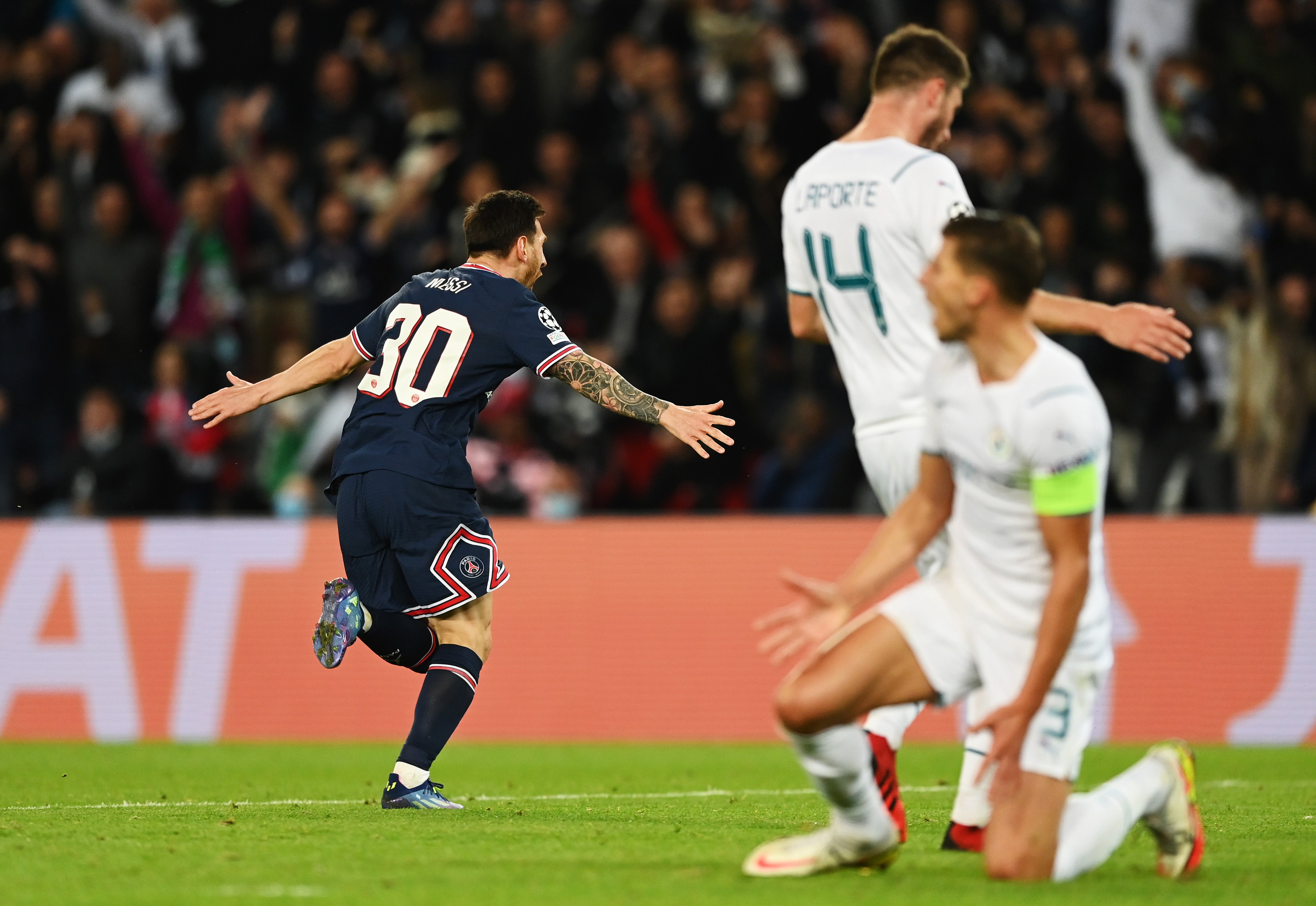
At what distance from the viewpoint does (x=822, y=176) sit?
6.04m

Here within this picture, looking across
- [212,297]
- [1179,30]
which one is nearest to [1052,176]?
[1179,30]

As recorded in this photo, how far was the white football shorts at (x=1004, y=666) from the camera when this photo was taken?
15.9 ft

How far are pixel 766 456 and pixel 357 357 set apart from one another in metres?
6.52

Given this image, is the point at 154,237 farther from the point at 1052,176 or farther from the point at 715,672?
the point at 1052,176

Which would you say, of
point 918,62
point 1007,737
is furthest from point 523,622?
point 1007,737

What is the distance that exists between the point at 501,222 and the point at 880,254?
1.77 m

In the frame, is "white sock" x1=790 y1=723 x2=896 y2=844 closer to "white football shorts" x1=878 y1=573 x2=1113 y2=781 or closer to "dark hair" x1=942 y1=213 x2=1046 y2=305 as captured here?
"white football shorts" x1=878 y1=573 x2=1113 y2=781

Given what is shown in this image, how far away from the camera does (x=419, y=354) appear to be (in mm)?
6738

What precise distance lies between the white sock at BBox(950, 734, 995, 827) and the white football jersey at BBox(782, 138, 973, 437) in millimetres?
1125

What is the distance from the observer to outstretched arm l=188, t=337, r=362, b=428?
6.88 meters

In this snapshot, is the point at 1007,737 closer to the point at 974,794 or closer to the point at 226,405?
the point at 974,794

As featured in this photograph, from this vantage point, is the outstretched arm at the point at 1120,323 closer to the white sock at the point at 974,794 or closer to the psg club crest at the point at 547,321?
the white sock at the point at 974,794

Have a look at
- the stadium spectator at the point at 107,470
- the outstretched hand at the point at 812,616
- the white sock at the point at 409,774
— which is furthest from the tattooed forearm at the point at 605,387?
the stadium spectator at the point at 107,470

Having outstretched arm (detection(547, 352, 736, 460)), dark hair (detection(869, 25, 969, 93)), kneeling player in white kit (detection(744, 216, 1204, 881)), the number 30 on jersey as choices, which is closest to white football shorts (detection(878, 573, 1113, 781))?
kneeling player in white kit (detection(744, 216, 1204, 881))
